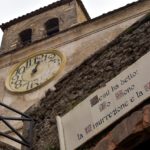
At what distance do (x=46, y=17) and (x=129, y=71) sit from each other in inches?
544

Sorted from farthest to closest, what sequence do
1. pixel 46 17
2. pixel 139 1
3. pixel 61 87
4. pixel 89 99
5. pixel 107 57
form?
pixel 46 17, pixel 139 1, pixel 61 87, pixel 107 57, pixel 89 99

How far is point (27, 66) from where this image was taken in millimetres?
14438

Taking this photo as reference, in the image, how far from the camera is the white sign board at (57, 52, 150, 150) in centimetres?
402

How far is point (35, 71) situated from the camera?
1400 cm

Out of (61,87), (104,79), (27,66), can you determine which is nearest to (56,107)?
(61,87)

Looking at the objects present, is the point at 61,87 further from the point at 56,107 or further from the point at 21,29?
the point at 21,29

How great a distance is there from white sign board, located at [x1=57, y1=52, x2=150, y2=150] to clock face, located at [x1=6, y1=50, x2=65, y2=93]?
8.56m

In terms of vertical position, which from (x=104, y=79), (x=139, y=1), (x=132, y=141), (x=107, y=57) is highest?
(x=139, y=1)

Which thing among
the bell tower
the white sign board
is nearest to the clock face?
the bell tower

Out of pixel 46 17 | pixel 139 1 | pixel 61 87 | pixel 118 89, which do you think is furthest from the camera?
pixel 46 17

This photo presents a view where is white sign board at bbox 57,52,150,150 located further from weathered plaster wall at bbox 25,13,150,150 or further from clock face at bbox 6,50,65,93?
clock face at bbox 6,50,65,93

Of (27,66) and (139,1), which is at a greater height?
(139,1)

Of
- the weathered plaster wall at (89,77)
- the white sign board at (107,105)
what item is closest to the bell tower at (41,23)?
the weathered plaster wall at (89,77)

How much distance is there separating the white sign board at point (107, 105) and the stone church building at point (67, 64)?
0.08 m
